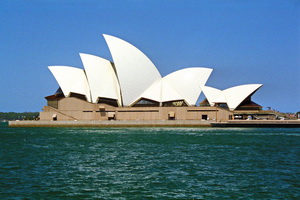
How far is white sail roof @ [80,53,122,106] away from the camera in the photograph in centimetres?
7231

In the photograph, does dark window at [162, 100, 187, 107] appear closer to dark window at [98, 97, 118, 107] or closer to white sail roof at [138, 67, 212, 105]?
white sail roof at [138, 67, 212, 105]

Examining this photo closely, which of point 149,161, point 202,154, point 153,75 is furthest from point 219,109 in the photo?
point 149,161

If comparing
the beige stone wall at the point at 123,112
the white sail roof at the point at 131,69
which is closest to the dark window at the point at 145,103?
the white sail roof at the point at 131,69

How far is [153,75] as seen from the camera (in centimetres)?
7475

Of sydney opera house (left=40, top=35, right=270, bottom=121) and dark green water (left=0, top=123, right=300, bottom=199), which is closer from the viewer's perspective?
dark green water (left=0, top=123, right=300, bottom=199)

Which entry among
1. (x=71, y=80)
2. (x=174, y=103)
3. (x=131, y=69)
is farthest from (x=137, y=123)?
(x=71, y=80)

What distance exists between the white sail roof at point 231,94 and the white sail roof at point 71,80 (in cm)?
2335

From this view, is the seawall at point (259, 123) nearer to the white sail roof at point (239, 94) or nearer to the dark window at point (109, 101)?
the white sail roof at point (239, 94)

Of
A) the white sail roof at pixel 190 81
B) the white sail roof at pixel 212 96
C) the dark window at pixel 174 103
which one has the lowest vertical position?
the dark window at pixel 174 103

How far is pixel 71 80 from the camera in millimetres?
74500

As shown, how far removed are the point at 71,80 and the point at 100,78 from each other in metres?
5.99

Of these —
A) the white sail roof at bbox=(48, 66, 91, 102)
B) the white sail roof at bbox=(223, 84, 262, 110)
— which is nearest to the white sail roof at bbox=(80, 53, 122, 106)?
the white sail roof at bbox=(48, 66, 91, 102)

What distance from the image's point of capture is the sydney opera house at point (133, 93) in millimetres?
71562

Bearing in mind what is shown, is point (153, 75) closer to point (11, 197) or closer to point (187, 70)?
point (187, 70)
